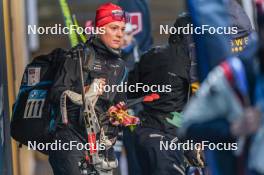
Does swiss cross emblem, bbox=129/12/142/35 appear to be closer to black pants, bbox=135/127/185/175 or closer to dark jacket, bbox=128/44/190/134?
dark jacket, bbox=128/44/190/134

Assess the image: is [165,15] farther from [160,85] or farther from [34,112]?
[34,112]

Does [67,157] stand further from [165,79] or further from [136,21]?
[136,21]

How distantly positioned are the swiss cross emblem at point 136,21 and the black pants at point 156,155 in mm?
1082

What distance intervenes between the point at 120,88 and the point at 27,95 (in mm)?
620

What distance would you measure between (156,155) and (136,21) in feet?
4.54

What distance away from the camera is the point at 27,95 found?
6727 millimetres

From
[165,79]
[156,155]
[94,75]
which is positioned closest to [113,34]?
[94,75]

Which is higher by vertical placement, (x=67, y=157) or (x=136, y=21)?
(x=136, y=21)

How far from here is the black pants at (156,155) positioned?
708cm

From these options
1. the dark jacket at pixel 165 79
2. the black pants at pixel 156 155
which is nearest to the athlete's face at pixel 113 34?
the dark jacket at pixel 165 79

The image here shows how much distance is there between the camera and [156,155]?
711cm

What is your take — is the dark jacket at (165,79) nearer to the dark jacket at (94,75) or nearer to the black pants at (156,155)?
the black pants at (156,155)

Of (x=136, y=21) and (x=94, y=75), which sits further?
(x=136, y=21)

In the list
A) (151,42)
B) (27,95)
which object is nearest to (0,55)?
(27,95)
